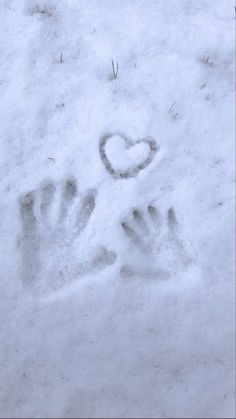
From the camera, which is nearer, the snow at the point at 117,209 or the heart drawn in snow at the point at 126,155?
the snow at the point at 117,209

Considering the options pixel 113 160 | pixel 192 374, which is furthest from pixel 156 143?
pixel 192 374

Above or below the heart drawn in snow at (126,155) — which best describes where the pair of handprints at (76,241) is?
below

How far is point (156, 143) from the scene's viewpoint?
2125mm

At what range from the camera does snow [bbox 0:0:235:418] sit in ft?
6.57

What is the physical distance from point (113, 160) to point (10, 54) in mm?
657

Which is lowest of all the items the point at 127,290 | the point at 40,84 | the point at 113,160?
the point at 127,290

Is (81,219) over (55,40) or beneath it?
beneath

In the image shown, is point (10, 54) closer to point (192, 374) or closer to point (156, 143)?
point (156, 143)

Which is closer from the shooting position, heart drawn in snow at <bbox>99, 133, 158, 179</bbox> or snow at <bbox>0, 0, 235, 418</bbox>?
snow at <bbox>0, 0, 235, 418</bbox>

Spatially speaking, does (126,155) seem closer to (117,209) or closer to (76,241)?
(117,209)

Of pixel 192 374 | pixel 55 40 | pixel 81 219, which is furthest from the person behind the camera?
pixel 55 40

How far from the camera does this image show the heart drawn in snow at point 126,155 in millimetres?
2125

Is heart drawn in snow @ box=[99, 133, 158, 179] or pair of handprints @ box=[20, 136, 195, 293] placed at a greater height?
heart drawn in snow @ box=[99, 133, 158, 179]

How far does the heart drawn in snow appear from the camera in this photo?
6.97 ft
